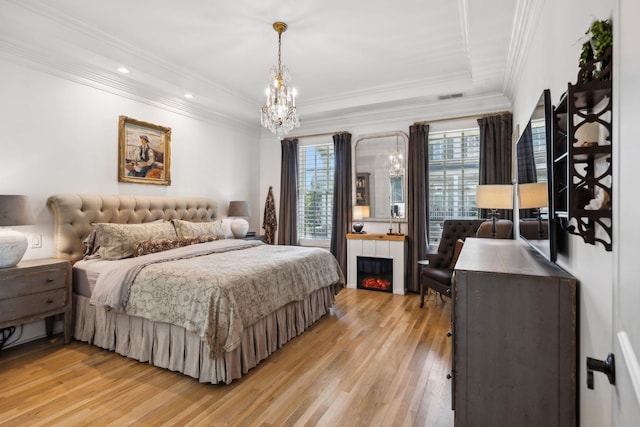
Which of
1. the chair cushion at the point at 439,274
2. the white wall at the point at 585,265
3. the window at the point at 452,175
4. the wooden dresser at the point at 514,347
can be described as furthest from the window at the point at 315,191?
the wooden dresser at the point at 514,347

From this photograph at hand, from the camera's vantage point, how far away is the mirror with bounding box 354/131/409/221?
5.01 m

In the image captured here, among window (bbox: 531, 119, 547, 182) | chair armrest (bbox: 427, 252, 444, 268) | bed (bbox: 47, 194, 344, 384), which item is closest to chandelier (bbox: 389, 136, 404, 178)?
chair armrest (bbox: 427, 252, 444, 268)

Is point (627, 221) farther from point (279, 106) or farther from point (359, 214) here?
point (359, 214)

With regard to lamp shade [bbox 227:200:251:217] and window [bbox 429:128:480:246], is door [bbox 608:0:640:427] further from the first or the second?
lamp shade [bbox 227:200:251:217]

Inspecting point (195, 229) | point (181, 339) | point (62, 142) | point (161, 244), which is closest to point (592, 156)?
point (181, 339)

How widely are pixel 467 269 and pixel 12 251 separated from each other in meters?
3.34

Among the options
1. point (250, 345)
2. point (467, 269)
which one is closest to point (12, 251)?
point (250, 345)

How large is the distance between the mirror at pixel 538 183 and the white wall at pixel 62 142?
4.09m

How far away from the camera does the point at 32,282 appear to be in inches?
108

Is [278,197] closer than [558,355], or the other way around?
[558,355]

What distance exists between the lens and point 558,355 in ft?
4.45

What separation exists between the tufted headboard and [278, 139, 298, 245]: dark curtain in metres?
1.62

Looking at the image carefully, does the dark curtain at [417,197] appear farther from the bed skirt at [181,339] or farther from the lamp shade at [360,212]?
the bed skirt at [181,339]

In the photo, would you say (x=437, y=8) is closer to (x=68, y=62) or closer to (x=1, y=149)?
(x=68, y=62)
